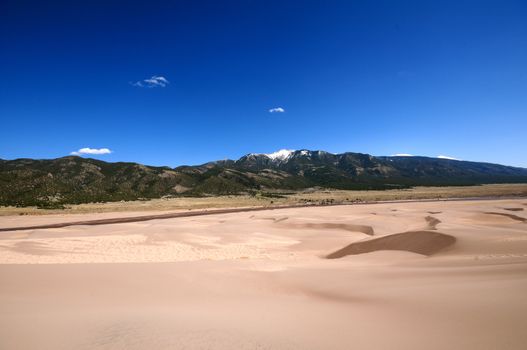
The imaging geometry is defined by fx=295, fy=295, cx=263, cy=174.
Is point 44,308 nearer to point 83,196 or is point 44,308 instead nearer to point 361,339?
point 361,339

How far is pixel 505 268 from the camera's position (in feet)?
26.1

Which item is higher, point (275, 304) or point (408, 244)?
point (275, 304)

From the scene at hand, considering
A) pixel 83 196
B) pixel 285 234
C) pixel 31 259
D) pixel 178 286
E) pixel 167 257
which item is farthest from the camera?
pixel 83 196

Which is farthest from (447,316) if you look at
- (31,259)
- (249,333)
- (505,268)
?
(31,259)

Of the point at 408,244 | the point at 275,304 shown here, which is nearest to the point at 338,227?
the point at 408,244

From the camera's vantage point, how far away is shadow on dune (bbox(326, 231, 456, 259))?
44.8ft

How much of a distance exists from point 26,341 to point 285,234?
2180 centimetres

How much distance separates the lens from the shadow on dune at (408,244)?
13641 millimetres

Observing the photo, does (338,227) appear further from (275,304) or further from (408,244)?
(275,304)

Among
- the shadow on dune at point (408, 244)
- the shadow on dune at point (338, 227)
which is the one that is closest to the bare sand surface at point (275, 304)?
the shadow on dune at point (408, 244)

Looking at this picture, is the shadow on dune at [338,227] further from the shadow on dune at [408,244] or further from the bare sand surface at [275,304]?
the bare sand surface at [275,304]

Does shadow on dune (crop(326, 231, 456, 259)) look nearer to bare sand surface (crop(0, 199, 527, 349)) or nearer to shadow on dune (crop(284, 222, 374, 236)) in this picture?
Answer: bare sand surface (crop(0, 199, 527, 349))

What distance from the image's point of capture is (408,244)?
14.9 meters

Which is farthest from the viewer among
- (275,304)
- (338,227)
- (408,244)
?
(338,227)
